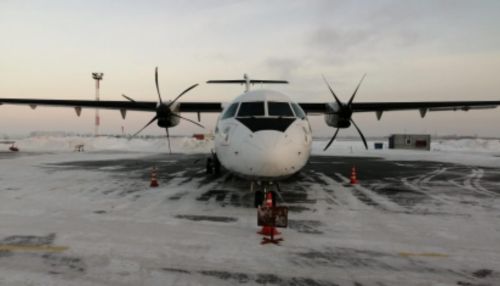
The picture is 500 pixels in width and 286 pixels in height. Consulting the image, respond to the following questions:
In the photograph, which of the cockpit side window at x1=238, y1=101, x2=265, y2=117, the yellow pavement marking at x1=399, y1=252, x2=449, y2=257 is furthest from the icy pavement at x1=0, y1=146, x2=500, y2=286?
the cockpit side window at x1=238, y1=101, x2=265, y2=117

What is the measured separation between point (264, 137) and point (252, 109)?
170 centimetres

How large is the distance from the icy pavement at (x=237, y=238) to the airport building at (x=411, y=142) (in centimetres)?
4102

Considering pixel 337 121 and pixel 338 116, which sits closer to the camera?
pixel 338 116

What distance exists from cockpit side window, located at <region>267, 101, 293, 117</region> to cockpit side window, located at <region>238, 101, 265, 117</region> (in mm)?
210

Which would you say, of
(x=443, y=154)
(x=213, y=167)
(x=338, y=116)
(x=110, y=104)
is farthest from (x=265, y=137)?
(x=443, y=154)

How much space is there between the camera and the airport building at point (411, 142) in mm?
49594

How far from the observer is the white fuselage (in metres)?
7.88

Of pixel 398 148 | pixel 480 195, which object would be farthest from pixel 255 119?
pixel 398 148

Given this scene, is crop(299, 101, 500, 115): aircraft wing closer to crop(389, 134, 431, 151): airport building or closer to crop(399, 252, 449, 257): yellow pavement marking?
crop(399, 252, 449, 257): yellow pavement marking

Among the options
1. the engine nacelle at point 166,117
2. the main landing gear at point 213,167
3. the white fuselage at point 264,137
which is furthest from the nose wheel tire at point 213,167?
the white fuselage at point 264,137

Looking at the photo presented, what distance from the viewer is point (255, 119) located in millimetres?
8969

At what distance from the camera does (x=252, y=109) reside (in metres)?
9.52

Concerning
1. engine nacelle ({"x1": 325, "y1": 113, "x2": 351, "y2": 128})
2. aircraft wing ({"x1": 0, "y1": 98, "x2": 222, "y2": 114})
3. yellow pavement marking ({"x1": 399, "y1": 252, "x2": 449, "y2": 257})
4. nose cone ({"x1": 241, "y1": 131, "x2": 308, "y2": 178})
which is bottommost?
yellow pavement marking ({"x1": 399, "y1": 252, "x2": 449, "y2": 257})

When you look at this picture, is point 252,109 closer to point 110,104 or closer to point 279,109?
point 279,109
